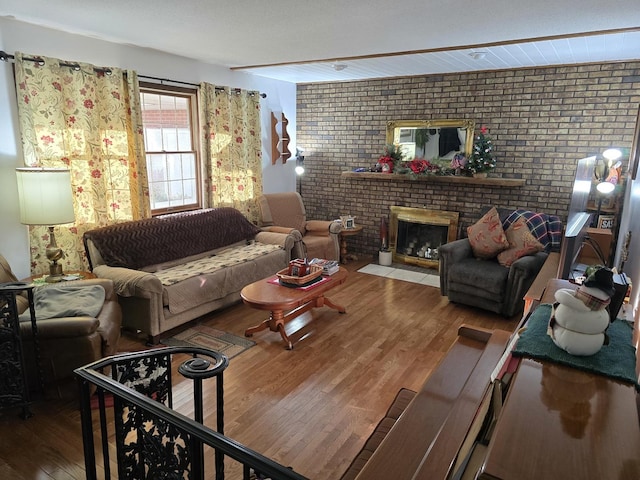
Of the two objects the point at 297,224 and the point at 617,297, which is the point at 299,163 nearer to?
the point at 297,224

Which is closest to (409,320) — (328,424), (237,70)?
(328,424)

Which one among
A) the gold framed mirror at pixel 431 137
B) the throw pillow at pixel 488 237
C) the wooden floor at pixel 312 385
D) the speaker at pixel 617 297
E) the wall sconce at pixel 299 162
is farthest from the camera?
the wall sconce at pixel 299 162

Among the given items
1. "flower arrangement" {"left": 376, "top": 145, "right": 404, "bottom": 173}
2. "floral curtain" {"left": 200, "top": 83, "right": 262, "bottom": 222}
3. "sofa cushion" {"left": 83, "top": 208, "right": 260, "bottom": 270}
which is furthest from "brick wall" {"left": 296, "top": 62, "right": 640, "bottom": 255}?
"sofa cushion" {"left": 83, "top": 208, "right": 260, "bottom": 270}

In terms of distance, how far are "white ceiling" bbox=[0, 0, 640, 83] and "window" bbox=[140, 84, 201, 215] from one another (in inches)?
19.4

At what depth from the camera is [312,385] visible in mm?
2930

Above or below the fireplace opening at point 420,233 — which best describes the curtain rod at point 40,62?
above

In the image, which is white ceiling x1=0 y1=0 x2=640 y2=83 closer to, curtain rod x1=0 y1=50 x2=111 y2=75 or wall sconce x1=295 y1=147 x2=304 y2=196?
curtain rod x1=0 y1=50 x2=111 y2=75

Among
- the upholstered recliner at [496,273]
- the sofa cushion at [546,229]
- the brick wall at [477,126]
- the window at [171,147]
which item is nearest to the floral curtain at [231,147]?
the window at [171,147]

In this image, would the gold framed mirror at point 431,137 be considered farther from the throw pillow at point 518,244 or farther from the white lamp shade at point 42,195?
the white lamp shade at point 42,195

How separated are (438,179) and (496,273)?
5.26 ft

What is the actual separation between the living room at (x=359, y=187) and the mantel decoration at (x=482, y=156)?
0.12 m

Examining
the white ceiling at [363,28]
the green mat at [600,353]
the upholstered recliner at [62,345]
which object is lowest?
the upholstered recliner at [62,345]

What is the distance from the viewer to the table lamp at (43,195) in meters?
3.09

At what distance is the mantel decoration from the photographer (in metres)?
4.96
